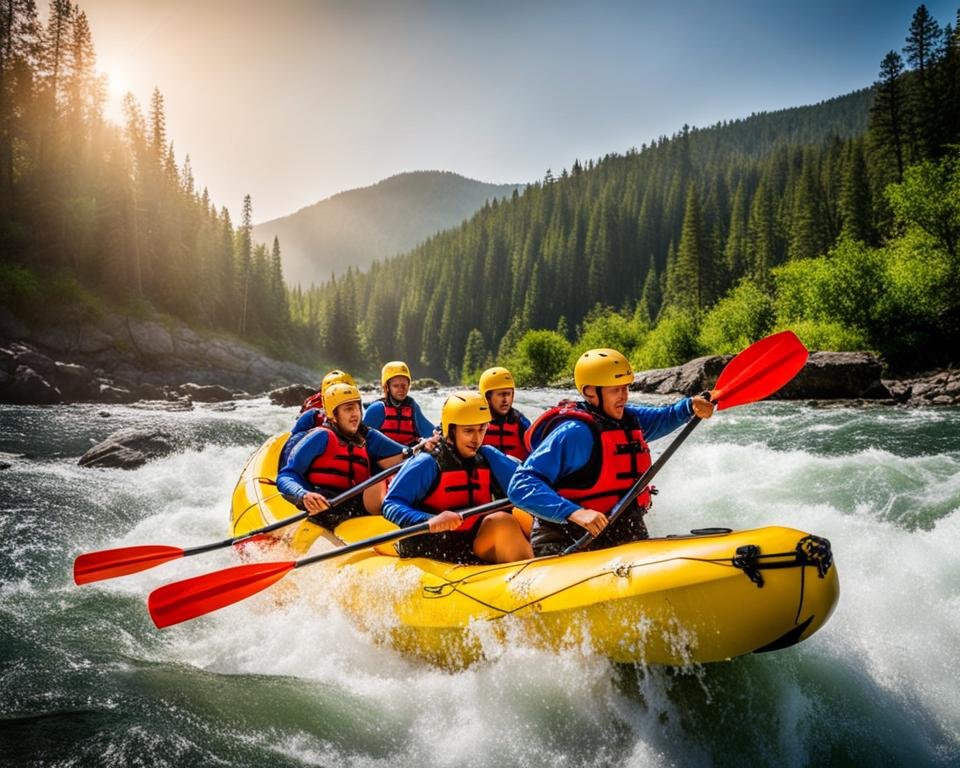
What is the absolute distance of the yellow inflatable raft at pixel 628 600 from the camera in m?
2.93

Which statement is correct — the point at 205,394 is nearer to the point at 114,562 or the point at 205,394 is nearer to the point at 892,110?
the point at 114,562

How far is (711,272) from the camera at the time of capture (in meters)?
53.4

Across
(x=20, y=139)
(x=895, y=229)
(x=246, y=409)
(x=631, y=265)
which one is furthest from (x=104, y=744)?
(x=631, y=265)

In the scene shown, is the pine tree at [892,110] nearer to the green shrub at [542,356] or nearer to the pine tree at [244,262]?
the green shrub at [542,356]

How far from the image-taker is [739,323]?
3325 centimetres

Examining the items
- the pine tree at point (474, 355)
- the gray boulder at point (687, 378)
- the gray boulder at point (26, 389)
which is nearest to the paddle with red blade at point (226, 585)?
the gray boulder at point (26, 389)

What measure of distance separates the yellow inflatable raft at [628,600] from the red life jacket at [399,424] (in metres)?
3.92

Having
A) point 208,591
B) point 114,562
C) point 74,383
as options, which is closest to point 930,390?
point 208,591

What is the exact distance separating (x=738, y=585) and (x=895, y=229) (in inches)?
1742

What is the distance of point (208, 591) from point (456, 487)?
1.94m

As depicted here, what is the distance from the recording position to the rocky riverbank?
2073 centimetres

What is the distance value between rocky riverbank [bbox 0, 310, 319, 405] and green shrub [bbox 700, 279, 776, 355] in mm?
25008

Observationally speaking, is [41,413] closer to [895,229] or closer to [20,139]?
[20,139]

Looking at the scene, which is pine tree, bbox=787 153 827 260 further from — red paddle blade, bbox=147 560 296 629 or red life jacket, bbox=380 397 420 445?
red paddle blade, bbox=147 560 296 629
